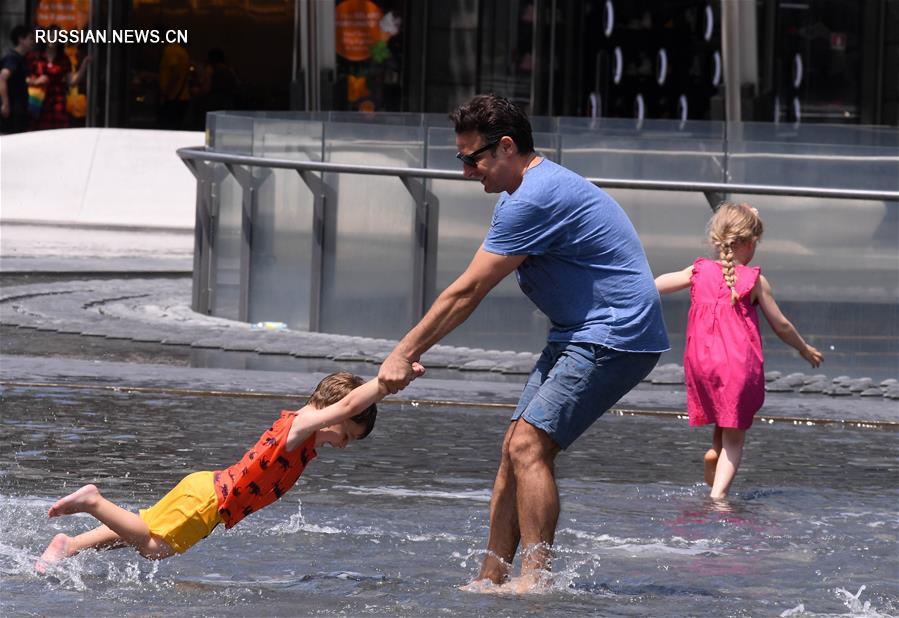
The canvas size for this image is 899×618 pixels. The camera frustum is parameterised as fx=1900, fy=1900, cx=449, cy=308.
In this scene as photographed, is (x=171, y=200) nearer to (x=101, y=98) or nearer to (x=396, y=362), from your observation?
(x=101, y=98)

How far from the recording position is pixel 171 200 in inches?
939

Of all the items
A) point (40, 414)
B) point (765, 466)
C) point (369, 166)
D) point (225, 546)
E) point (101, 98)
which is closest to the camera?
point (225, 546)

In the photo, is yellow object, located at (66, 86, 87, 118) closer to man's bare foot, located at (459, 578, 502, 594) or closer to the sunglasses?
the sunglasses

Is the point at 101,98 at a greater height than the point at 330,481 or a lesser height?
greater

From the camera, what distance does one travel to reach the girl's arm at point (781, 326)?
807 centimetres

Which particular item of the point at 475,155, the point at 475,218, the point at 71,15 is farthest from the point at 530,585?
the point at 71,15

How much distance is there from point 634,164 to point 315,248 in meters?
2.46

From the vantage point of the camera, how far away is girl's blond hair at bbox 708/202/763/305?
8148 millimetres

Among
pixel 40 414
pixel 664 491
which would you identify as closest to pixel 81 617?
pixel 664 491

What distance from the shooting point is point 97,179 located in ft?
79.3

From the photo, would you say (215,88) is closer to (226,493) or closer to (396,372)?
Answer: (226,493)

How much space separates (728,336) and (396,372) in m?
2.85

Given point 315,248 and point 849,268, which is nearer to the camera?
point 849,268

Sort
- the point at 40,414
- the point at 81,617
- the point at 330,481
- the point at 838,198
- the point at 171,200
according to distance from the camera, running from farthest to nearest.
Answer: the point at 171,200
the point at 838,198
the point at 40,414
the point at 330,481
the point at 81,617
